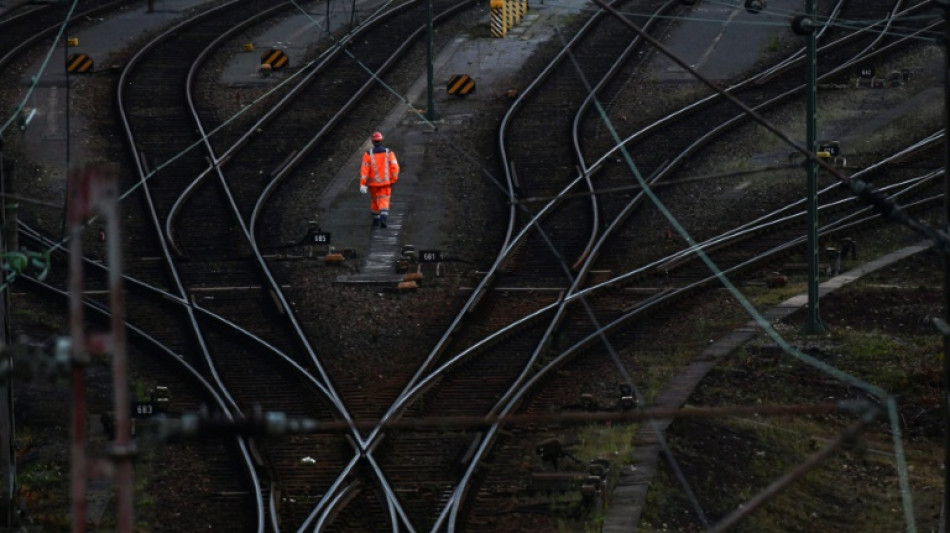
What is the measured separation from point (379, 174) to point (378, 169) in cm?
9

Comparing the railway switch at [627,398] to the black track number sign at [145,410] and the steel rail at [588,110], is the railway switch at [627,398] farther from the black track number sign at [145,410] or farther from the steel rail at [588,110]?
the black track number sign at [145,410]

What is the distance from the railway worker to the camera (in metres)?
24.5

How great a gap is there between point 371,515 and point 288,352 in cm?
463

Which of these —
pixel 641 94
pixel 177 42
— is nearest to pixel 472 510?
pixel 641 94

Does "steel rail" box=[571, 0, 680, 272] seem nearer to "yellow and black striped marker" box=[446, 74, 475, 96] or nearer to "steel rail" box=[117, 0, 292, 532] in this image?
"yellow and black striped marker" box=[446, 74, 475, 96]

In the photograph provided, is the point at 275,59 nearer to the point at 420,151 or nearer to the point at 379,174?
the point at 420,151

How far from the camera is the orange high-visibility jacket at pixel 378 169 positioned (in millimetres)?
24453

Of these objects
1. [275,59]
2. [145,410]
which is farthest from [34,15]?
[145,410]

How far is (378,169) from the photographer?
80.3 feet

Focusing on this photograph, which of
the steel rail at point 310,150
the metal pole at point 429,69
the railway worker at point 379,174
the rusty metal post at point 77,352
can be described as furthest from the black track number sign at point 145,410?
the metal pole at point 429,69

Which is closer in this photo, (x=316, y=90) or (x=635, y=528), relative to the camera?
(x=635, y=528)

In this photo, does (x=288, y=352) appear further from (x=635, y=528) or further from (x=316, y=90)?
(x=316, y=90)

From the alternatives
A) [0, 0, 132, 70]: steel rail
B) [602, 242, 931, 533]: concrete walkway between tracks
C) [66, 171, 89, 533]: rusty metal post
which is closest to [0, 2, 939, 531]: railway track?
[602, 242, 931, 533]: concrete walkway between tracks

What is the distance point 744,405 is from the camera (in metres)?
18.3
